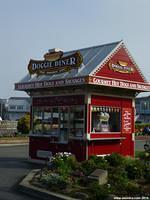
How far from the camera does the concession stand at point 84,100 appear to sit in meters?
17.6

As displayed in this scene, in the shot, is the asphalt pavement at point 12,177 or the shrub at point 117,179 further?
the asphalt pavement at point 12,177

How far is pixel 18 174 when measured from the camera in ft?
49.5

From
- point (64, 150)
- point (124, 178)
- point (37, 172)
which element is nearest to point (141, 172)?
point (124, 178)

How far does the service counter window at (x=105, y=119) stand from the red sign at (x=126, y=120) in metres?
0.24

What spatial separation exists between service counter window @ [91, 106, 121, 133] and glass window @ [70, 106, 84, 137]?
1.60 feet

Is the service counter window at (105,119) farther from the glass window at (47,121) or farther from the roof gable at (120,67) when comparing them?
the glass window at (47,121)

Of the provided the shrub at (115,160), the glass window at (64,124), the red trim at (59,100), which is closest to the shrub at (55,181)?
the shrub at (115,160)

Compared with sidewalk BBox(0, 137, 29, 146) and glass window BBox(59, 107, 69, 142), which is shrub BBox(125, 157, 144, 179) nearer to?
glass window BBox(59, 107, 69, 142)

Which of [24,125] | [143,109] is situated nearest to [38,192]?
[24,125]

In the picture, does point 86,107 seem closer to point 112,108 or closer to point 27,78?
point 112,108

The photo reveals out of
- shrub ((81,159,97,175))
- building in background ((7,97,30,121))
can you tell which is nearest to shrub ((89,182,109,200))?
shrub ((81,159,97,175))

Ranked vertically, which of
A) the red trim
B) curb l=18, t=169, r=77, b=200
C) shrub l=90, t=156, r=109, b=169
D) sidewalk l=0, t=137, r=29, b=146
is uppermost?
the red trim

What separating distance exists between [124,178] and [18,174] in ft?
14.7

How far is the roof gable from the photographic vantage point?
1786cm
